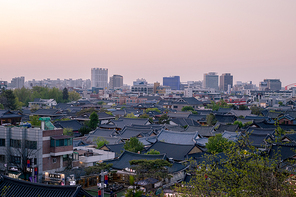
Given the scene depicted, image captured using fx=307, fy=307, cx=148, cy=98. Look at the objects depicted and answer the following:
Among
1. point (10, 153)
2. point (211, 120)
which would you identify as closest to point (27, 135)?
point (10, 153)

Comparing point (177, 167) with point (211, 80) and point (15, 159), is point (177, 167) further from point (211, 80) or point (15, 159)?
point (211, 80)

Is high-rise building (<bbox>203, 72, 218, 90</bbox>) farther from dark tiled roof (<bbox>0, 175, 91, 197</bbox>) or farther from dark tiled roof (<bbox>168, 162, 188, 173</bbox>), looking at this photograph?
dark tiled roof (<bbox>0, 175, 91, 197</bbox>)

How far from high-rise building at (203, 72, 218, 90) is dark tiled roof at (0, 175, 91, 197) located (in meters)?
179

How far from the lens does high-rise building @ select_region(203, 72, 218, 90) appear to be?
185 m

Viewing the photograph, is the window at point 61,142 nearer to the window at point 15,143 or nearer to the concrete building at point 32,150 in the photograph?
the concrete building at point 32,150

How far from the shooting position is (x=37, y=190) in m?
9.46

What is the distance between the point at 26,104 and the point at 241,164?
7295 cm

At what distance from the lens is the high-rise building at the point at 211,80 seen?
606 feet

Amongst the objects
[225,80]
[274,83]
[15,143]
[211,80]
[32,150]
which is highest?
[225,80]

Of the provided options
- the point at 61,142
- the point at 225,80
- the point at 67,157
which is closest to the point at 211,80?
the point at 225,80

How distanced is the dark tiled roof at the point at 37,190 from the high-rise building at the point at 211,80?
17935cm

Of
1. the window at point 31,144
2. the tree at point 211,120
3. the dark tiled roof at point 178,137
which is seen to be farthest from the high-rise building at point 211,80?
the window at point 31,144

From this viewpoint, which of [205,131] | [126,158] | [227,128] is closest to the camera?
[126,158]

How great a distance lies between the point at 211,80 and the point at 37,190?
599 feet
